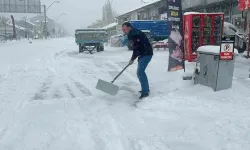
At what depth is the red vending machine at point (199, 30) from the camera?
12.1m

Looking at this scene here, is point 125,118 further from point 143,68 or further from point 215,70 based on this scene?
point 215,70

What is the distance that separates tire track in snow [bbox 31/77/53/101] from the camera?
21.6ft

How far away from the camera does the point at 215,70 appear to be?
19.6 ft

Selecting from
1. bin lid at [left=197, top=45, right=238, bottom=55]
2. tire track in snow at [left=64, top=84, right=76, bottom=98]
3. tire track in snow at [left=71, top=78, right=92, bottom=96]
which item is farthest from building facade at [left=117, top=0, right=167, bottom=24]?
bin lid at [left=197, top=45, right=238, bottom=55]

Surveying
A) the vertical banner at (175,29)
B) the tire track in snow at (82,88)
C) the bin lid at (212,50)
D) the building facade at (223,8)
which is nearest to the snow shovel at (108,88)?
the tire track in snow at (82,88)

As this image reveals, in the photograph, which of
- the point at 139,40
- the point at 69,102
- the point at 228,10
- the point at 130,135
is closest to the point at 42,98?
the point at 69,102

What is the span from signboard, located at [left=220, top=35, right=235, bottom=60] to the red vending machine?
619cm

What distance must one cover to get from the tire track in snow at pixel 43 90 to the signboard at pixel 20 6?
121ft

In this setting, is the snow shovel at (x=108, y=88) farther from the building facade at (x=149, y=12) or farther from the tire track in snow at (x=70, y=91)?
the building facade at (x=149, y=12)

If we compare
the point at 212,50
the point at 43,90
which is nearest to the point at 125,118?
the point at 212,50

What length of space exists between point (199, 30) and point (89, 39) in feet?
34.2

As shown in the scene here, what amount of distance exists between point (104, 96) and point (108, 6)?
92.1 m

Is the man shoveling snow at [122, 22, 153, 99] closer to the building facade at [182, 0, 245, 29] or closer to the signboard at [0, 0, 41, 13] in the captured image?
the building facade at [182, 0, 245, 29]

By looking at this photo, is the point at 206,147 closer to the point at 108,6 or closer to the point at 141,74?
the point at 141,74
